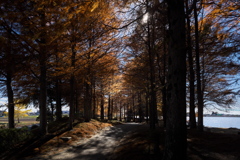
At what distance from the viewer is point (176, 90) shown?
416cm

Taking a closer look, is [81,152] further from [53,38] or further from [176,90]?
[176,90]

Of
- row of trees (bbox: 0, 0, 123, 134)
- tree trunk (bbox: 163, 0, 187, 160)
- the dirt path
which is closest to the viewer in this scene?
tree trunk (bbox: 163, 0, 187, 160)

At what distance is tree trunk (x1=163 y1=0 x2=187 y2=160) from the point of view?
4.14 m

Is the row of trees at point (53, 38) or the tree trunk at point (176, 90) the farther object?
the row of trees at point (53, 38)

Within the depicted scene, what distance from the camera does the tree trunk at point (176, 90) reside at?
414 centimetres

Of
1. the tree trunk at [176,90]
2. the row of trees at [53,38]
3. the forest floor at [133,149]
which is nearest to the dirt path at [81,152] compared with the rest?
the forest floor at [133,149]

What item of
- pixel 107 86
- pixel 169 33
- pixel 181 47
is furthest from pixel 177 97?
pixel 107 86

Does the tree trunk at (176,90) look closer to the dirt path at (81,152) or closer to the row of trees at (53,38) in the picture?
the row of trees at (53,38)

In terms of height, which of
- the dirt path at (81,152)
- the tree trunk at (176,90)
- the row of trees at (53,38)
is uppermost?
the row of trees at (53,38)

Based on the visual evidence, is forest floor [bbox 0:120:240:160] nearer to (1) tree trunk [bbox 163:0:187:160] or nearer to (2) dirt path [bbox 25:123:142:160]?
(2) dirt path [bbox 25:123:142:160]

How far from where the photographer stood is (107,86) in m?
21.1

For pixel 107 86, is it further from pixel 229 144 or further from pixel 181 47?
pixel 181 47

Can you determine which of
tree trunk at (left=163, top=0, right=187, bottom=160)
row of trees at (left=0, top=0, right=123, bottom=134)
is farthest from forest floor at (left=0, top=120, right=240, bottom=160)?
row of trees at (left=0, top=0, right=123, bottom=134)

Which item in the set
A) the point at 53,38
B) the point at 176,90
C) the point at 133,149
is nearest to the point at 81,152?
the point at 133,149
